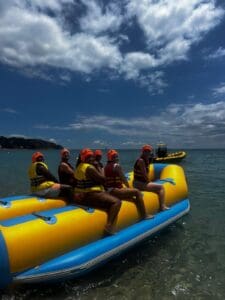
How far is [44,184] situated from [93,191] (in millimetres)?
1317

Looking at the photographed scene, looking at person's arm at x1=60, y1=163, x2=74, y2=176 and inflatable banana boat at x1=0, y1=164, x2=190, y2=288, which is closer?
inflatable banana boat at x1=0, y1=164, x2=190, y2=288

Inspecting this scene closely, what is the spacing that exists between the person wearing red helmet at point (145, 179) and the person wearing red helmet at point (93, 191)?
1.44 meters

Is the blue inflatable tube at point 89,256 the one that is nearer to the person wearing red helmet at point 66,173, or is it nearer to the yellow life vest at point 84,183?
the yellow life vest at point 84,183

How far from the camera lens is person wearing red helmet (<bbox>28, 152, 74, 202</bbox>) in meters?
5.23

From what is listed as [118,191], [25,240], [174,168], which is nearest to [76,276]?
[25,240]

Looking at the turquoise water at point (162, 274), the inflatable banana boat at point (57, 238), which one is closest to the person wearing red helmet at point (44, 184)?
the inflatable banana boat at point (57, 238)

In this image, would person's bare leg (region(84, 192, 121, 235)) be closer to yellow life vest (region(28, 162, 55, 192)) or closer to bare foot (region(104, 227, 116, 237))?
bare foot (region(104, 227, 116, 237))

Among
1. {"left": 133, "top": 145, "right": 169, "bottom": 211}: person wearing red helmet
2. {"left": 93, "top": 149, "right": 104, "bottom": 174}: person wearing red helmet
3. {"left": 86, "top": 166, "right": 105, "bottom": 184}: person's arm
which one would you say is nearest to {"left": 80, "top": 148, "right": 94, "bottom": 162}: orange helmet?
{"left": 86, "top": 166, "right": 105, "bottom": 184}: person's arm

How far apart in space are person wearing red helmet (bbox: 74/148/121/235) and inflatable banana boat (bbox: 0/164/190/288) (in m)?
0.11

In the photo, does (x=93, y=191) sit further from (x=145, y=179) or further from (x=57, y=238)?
(x=145, y=179)

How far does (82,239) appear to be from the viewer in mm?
3939

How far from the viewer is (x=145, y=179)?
5.80m

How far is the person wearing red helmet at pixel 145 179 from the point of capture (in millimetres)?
5648

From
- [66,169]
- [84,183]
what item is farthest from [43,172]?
[84,183]
